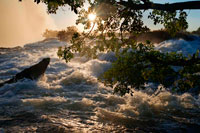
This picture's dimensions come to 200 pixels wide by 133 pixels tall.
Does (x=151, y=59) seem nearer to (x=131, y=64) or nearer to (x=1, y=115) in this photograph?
(x=131, y=64)

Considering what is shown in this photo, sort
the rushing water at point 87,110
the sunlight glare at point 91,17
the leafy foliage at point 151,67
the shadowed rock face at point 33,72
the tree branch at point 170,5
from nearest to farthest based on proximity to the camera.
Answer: the tree branch at point 170,5 < the leafy foliage at point 151,67 < the sunlight glare at point 91,17 < the rushing water at point 87,110 < the shadowed rock face at point 33,72

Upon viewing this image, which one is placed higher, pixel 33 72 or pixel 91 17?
pixel 91 17

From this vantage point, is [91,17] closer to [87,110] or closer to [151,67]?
[151,67]

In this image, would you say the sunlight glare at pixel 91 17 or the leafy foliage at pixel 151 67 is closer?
the leafy foliage at pixel 151 67

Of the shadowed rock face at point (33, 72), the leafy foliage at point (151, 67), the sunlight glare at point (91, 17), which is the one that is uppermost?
the sunlight glare at point (91, 17)

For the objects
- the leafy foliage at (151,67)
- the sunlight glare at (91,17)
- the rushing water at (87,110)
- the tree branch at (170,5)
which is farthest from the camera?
the rushing water at (87,110)

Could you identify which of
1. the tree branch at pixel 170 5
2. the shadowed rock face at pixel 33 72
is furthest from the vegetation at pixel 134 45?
the shadowed rock face at pixel 33 72

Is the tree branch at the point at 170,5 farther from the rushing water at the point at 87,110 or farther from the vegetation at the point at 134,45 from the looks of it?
the rushing water at the point at 87,110

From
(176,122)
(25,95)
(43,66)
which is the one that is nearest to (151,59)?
(176,122)

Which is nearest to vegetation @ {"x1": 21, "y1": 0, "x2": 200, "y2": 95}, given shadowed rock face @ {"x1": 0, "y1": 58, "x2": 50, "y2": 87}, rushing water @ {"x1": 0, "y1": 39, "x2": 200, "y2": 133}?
rushing water @ {"x1": 0, "y1": 39, "x2": 200, "y2": 133}

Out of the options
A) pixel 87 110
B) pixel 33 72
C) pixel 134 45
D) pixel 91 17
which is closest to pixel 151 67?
pixel 134 45

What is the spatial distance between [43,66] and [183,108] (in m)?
9.34

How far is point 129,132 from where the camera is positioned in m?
6.63

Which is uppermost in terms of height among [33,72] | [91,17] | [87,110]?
[91,17]
